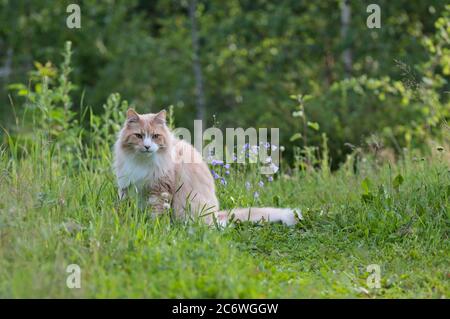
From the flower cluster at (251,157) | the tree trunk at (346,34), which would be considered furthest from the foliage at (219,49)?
the flower cluster at (251,157)

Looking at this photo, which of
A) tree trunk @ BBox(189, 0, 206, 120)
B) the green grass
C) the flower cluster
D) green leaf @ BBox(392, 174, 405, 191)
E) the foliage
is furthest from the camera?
tree trunk @ BBox(189, 0, 206, 120)

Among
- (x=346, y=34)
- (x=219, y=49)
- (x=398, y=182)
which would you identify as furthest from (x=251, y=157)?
(x=219, y=49)

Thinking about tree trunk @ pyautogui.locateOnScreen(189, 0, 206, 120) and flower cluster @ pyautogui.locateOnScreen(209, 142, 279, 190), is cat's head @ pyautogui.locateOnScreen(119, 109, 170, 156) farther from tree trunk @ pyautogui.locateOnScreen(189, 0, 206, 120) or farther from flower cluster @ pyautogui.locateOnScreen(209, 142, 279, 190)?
tree trunk @ pyautogui.locateOnScreen(189, 0, 206, 120)

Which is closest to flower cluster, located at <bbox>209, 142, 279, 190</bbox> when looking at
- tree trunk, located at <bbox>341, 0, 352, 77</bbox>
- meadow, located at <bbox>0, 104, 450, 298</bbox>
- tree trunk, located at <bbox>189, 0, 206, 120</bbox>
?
meadow, located at <bbox>0, 104, 450, 298</bbox>

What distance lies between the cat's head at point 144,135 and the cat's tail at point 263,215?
768mm

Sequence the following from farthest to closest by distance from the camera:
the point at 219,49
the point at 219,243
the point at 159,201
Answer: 1. the point at 219,49
2. the point at 159,201
3. the point at 219,243

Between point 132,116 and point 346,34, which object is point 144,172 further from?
point 346,34

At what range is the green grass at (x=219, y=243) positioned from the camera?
12.6 feet

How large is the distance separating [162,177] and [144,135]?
1.25 feet

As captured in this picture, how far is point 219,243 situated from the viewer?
4398 mm

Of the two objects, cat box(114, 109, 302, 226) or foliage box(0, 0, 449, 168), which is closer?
cat box(114, 109, 302, 226)

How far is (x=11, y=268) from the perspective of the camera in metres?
3.95

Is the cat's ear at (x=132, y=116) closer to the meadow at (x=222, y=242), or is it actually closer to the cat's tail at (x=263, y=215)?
the meadow at (x=222, y=242)

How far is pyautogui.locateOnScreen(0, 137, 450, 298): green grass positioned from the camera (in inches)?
151
